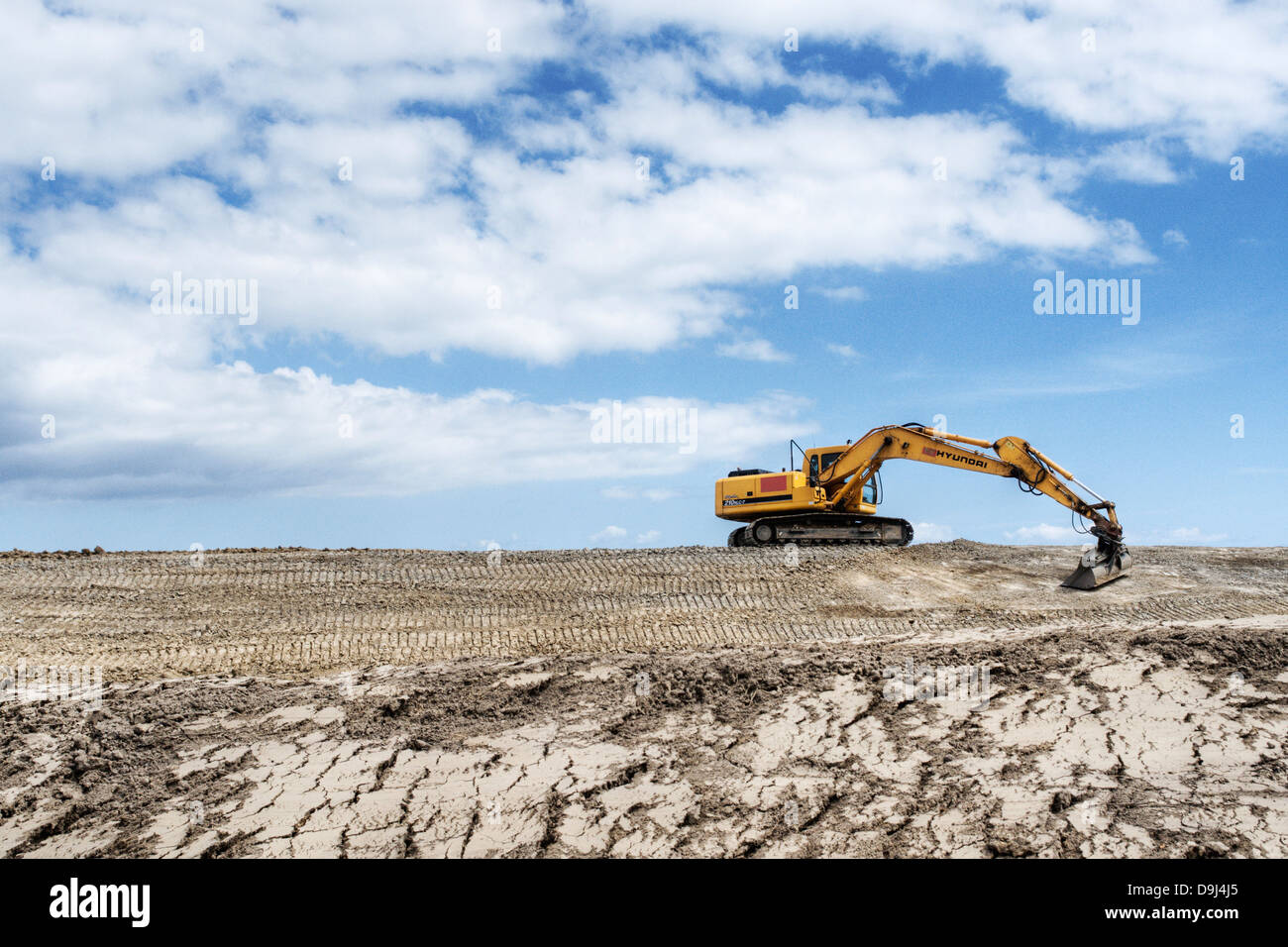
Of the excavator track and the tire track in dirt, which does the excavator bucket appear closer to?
the tire track in dirt

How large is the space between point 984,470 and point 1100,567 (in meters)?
3.28

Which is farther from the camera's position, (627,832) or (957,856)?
(627,832)

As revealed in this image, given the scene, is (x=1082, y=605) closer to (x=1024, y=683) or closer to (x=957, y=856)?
(x=1024, y=683)

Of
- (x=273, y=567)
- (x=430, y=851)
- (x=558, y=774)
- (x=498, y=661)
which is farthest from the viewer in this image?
(x=273, y=567)

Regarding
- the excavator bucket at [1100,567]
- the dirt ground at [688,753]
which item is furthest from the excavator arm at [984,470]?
the dirt ground at [688,753]

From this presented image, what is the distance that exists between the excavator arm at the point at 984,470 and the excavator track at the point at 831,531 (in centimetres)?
43

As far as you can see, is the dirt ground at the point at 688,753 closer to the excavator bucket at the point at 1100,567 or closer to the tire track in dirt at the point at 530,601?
the tire track in dirt at the point at 530,601

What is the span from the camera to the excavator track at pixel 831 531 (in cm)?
1989
